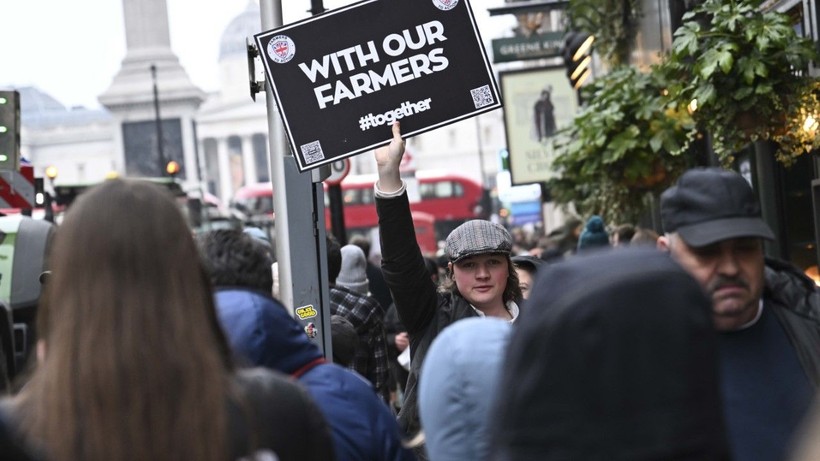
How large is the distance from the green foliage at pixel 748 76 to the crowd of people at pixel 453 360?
594 centimetres

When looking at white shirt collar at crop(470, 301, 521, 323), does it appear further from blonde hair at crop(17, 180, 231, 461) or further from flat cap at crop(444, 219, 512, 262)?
blonde hair at crop(17, 180, 231, 461)

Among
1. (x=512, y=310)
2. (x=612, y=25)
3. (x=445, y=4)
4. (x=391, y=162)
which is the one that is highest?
(x=612, y=25)

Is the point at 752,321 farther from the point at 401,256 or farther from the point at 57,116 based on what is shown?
the point at 57,116

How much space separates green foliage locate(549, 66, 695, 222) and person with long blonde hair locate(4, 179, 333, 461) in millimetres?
8757

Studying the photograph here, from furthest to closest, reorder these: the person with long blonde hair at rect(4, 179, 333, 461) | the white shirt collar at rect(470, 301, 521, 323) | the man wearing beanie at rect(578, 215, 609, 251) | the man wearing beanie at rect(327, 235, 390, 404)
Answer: the man wearing beanie at rect(578, 215, 609, 251) → the man wearing beanie at rect(327, 235, 390, 404) → the white shirt collar at rect(470, 301, 521, 323) → the person with long blonde hair at rect(4, 179, 333, 461)

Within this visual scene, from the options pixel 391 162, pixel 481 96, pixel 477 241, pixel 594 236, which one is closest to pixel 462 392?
pixel 391 162

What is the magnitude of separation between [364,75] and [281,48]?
1.17 feet

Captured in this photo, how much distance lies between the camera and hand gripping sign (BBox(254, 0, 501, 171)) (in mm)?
5941

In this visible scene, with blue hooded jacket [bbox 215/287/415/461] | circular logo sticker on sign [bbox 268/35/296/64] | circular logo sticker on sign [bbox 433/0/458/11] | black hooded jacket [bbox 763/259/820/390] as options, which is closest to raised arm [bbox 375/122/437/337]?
circular logo sticker on sign [bbox 268/35/296/64]

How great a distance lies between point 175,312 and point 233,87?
575 feet

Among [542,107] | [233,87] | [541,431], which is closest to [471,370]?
[541,431]

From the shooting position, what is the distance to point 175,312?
2.62 m

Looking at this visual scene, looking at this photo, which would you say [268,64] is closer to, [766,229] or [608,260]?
[766,229]

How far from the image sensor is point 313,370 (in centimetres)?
348
